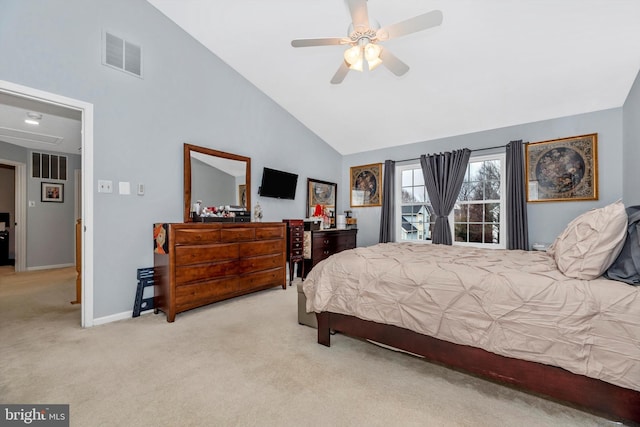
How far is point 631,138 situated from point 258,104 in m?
4.78

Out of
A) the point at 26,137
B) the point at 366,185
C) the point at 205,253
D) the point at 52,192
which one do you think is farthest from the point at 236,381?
the point at 52,192

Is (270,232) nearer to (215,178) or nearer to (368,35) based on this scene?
(215,178)

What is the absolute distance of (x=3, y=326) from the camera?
270 cm

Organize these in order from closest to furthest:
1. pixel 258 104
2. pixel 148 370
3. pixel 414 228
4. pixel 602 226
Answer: pixel 602 226
pixel 148 370
pixel 258 104
pixel 414 228

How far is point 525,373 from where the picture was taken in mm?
1562

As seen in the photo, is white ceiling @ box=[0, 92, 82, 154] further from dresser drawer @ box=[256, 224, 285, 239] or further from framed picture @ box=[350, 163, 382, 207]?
framed picture @ box=[350, 163, 382, 207]

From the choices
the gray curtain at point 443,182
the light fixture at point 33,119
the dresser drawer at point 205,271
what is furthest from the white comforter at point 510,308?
the light fixture at point 33,119

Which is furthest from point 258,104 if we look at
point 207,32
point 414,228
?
point 414,228

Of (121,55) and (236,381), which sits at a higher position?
(121,55)

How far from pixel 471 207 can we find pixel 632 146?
1.93 meters

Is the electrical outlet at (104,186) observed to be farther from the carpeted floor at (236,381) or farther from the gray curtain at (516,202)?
the gray curtain at (516,202)

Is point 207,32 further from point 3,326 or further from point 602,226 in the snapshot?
point 602,226

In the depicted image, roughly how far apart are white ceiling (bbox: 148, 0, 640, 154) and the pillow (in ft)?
6.93

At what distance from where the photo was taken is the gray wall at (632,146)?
9.98 feet
